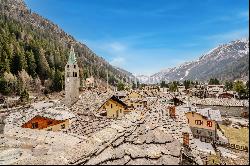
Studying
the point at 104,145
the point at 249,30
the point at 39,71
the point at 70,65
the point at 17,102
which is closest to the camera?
the point at 249,30

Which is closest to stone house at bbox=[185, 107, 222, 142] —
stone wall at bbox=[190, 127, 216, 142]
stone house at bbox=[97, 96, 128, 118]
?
stone wall at bbox=[190, 127, 216, 142]

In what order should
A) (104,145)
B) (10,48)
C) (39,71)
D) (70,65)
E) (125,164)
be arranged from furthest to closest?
Answer: (39,71), (10,48), (70,65), (104,145), (125,164)

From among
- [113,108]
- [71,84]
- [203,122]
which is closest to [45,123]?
[113,108]

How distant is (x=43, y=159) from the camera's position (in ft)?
21.3

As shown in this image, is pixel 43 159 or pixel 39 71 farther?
pixel 39 71

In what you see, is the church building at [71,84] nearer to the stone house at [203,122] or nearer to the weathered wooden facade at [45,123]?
the weathered wooden facade at [45,123]

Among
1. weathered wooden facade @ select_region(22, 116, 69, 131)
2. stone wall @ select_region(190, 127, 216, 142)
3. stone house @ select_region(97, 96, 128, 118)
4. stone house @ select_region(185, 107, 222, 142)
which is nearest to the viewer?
weathered wooden facade @ select_region(22, 116, 69, 131)

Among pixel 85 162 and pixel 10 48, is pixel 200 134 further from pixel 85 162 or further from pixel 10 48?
pixel 10 48

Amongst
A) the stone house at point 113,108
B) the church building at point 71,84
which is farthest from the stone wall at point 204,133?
the church building at point 71,84

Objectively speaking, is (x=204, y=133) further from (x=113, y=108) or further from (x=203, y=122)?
(x=113, y=108)

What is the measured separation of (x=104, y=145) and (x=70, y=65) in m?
93.0

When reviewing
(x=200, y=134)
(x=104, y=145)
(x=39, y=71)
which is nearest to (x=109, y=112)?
(x=200, y=134)

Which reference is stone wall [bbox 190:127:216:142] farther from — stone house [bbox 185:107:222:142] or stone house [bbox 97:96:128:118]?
stone house [bbox 97:96:128:118]

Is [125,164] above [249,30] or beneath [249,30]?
beneath
